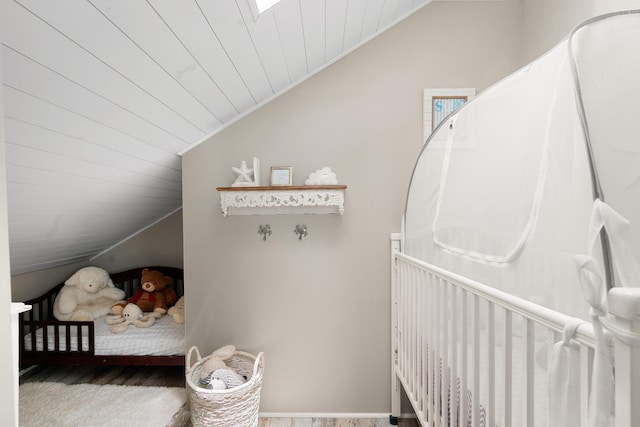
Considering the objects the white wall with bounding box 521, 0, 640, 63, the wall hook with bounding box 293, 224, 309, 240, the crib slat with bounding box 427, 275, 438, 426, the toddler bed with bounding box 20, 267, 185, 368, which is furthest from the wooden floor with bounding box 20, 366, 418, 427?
the white wall with bounding box 521, 0, 640, 63

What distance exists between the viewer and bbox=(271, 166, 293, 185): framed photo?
194 cm

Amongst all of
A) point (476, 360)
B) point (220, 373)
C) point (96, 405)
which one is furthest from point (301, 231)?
point (96, 405)

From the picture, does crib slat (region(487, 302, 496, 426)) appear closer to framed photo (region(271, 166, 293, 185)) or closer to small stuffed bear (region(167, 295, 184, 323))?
framed photo (region(271, 166, 293, 185))

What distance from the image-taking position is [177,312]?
2.53 m

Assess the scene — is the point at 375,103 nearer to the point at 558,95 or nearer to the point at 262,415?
the point at 558,95

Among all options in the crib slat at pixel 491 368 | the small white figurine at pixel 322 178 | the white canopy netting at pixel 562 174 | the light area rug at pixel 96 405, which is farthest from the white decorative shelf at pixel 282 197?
the light area rug at pixel 96 405

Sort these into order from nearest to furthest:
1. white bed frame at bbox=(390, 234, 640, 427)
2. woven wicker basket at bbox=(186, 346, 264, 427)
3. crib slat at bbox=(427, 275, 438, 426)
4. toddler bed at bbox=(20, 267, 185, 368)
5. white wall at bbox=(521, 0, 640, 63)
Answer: white bed frame at bbox=(390, 234, 640, 427) < crib slat at bbox=(427, 275, 438, 426) < white wall at bbox=(521, 0, 640, 63) < woven wicker basket at bbox=(186, 346, 264, 427) < toddler bed at bbox=(20, 267, 185, 368)

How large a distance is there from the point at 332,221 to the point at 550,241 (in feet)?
4.52

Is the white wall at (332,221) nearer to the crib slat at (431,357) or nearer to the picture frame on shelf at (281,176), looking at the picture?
the picture frame on shelf at (281,176)

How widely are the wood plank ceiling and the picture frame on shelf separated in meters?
0.41

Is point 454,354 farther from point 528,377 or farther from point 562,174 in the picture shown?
point 562,174

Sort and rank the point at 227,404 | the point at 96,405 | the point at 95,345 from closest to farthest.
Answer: the point at 227,404, the point at 96,405, the point at 95,345

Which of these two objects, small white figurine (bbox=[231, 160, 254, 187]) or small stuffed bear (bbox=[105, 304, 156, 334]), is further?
small stuffed bear (bbox=[105, 304, 156, 334])

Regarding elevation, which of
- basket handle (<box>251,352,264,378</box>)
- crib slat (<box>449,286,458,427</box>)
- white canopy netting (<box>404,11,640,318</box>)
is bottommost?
basket handle (<box>251,352,264,378</box>)
